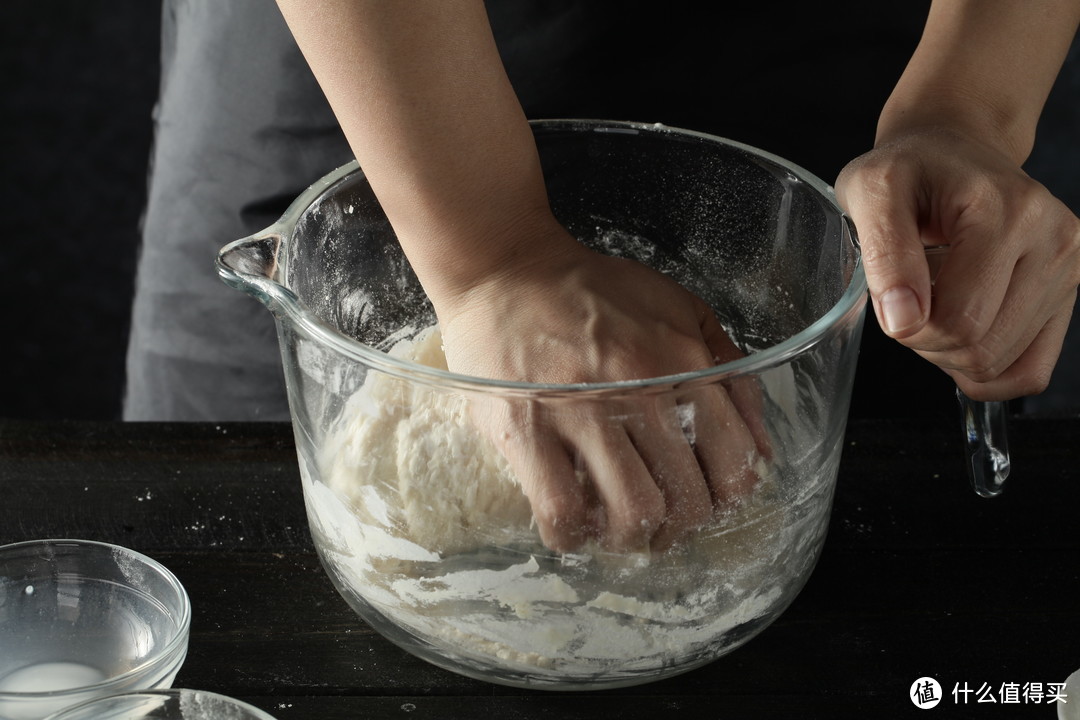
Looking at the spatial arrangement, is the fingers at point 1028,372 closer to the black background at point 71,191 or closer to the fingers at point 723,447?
the fingers at point 723,447

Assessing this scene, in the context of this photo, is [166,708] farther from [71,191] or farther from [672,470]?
[71,191]

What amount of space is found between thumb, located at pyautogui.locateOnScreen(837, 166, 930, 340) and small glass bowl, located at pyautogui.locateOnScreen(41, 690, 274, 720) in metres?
0.32

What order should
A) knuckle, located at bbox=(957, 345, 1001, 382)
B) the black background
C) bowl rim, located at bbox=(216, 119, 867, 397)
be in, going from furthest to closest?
the black background < knuckle, located at bbox=(957, 345, 1001, 382) < bowl rim, located at bbox=(216, 119, 867, 397)

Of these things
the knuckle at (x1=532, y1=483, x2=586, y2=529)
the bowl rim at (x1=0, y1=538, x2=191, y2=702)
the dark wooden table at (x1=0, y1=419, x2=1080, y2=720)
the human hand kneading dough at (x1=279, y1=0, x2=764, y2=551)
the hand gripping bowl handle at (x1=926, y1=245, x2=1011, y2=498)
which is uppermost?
the human hand kneading dough at (x1=279, y1=0, x2=764, y2=551)

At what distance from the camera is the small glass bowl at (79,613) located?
0.56 metres

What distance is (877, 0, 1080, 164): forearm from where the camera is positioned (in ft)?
2.21

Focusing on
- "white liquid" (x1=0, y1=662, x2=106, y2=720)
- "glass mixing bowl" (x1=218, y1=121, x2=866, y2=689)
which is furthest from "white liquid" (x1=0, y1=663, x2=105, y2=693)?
"glass mixing bowl" (x1=218, y1=121, x2=866, y2=689)

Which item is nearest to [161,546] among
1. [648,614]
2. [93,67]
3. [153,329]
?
[648,614]

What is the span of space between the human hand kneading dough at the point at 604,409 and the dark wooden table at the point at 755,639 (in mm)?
111

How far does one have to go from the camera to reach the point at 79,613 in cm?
59

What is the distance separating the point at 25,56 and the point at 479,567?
1.26 meters

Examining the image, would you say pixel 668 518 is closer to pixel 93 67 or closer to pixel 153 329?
pixel 153 329

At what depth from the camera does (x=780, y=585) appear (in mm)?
559

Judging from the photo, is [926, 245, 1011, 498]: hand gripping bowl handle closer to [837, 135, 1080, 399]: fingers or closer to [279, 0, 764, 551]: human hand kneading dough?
[837, 135, 1080, 399]: fingers
